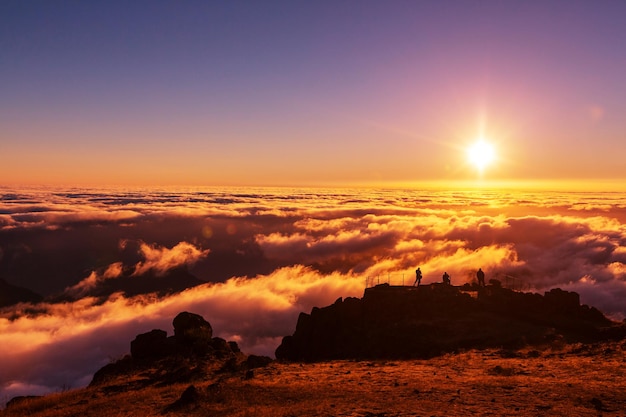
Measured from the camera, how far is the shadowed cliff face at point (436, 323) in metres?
30.1

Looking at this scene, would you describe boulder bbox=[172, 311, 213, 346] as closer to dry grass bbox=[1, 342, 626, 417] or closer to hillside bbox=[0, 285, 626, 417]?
hillside bbox=[0, 285, 626, 417]

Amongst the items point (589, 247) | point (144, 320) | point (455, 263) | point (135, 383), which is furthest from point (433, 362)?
point (589, 247)

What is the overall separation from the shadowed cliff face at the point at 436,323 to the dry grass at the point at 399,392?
290 inches

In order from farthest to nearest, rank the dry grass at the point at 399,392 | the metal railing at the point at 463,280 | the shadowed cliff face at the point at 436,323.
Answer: the metal railing at the point at 463,280 → the shadowed cliff face at the point at 436,323 → the dry grass at the point at 399,392

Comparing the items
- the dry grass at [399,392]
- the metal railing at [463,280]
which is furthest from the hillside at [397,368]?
the metal railing at [463,280]

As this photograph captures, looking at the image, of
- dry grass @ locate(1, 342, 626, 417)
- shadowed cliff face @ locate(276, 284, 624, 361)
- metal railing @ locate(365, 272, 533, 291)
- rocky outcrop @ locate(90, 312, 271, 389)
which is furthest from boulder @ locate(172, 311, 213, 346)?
metal railing @ locate(365, 272, 533, 291)

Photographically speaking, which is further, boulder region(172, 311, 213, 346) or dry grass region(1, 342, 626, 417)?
boulder region(172, 311, 213, 346)

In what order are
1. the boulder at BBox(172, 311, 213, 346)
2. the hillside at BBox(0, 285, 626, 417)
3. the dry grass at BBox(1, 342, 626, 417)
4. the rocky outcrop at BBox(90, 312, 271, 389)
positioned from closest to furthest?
the dry grass at BBox(1, 342, 626, 417), the hillside at BBox(0, 285, 626, 417), the rocky outcrop at BBox(90, 312, 271, 389), the boulder at BBox(172, 311, 213, 346)

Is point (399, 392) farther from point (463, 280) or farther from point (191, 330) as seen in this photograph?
point (463, 280)

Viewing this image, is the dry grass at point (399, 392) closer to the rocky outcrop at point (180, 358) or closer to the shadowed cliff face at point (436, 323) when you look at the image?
the rocky outcrop at point (180, 358)

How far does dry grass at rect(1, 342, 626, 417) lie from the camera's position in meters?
14.0

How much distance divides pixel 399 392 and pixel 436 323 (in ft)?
62.6

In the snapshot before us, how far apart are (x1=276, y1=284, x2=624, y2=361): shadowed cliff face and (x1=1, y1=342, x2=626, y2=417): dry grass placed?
24.2 feet

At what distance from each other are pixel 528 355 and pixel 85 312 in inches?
8062
